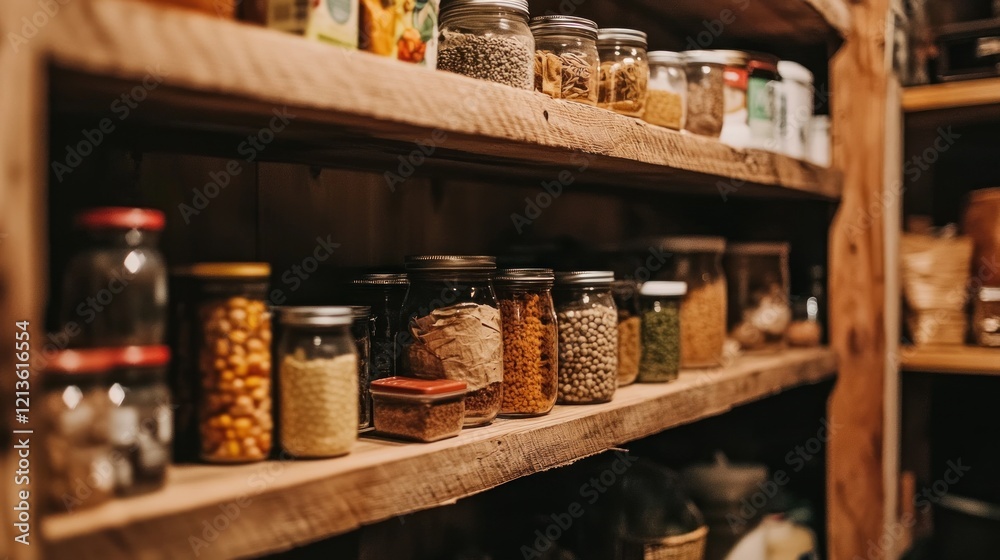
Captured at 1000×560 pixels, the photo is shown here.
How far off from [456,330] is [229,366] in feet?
0.91

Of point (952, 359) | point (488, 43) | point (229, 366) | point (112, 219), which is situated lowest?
point (952, 359)

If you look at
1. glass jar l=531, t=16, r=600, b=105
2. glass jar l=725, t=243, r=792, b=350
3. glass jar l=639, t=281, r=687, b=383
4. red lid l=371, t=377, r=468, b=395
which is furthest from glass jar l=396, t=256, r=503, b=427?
glass jar l=725, t=243, r=792, b=350

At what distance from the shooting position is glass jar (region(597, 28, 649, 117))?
1.11 meters

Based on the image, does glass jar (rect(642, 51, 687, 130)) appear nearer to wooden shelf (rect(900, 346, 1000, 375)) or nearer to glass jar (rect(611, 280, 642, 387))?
glass jar (rect(611, 280, 642, 387))

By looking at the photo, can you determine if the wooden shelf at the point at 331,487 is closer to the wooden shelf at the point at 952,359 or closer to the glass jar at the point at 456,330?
the glass jar at the point at 456,330

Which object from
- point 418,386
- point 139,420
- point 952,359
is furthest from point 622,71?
point 952,359

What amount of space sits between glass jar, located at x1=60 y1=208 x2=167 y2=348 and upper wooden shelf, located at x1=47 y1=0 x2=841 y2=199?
A: 0.10m

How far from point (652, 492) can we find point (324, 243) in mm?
684

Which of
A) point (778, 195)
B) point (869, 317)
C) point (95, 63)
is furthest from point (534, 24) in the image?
point (869, 317)

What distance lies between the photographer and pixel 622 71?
1114 mm

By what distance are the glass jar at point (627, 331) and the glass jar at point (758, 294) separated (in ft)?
1.59

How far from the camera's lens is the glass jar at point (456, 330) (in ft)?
3.02

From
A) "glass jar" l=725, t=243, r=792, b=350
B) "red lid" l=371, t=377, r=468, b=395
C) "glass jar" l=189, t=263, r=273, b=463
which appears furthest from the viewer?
"glass jar" l=725, t=243, r=792, b=350

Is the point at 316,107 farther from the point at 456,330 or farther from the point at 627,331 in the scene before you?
the point at 627,331
